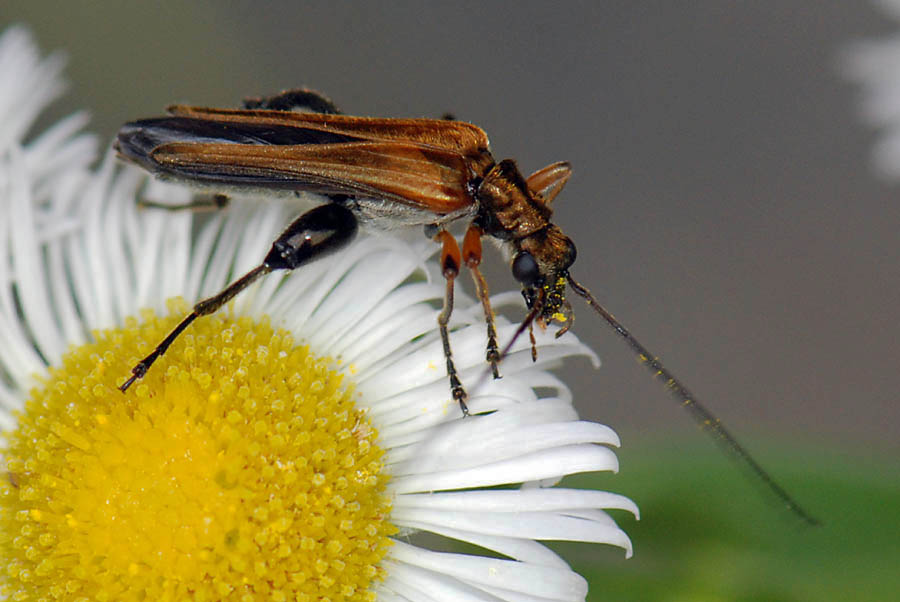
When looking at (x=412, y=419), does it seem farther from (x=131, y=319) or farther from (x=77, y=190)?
(x=77, y=190)

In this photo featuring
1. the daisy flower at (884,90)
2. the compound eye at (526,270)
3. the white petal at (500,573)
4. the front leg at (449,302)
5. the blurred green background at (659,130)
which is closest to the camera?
the white petal at (500,573)

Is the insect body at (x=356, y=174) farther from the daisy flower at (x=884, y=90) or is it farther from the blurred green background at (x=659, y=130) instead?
the blurred green background at (x=659, y=130)

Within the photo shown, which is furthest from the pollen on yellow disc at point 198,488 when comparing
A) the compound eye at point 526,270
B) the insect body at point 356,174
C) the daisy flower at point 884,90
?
the daisy flower at point 884,90

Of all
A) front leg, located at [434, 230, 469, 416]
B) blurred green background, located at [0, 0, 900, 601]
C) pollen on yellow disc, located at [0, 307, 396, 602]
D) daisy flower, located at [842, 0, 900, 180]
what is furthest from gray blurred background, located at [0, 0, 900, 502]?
pollen on yellow disc, located at [0, 307, 396, 602]

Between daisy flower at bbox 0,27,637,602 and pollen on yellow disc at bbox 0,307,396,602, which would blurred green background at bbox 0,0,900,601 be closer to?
daisy flower at bbox 0,27,637,602

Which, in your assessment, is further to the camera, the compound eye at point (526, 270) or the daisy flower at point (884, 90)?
the daisy flower at point (884, 90)

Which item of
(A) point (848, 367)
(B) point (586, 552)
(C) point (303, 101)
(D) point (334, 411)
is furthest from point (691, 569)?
(A) point (848, 367)
